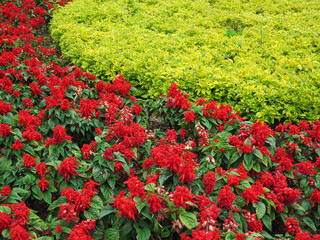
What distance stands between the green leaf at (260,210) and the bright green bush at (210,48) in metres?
1.72

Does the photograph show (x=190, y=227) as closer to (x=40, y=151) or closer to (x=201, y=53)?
(x=40, y=151)

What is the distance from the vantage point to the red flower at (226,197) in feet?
8.24

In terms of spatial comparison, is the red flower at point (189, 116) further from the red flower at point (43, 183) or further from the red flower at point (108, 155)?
the red flower at point (43, 183)

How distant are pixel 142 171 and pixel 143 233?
0.98 meters

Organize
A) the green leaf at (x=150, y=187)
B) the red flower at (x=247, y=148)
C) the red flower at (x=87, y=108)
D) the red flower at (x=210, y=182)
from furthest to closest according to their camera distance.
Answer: the red flower at (x=87, y=108) < the red flower at (x=247, y=148) < the red flower at (x=210, y=182) < the green leaf at (x=150, y=187)

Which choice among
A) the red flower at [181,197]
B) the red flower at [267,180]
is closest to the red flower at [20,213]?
the red flower at [181,197]

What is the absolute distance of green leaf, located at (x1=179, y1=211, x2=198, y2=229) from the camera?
92.1 inches

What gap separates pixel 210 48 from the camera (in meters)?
5.90

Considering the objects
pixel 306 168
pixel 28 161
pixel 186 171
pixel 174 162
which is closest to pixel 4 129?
pixel 28 161

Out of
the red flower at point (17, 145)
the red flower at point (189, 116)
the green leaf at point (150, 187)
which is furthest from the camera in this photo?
the red flower at point (189, 116)

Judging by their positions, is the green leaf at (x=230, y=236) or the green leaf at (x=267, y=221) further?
the green leaf at (x=267, y=221)

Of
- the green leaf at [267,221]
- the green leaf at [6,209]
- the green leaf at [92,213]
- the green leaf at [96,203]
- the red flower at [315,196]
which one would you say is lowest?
the green leaf at [267,221]

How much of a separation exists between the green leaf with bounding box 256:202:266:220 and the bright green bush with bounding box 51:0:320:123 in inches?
67.6

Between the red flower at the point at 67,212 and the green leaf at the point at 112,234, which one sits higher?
the red flower at the point at 67,212
